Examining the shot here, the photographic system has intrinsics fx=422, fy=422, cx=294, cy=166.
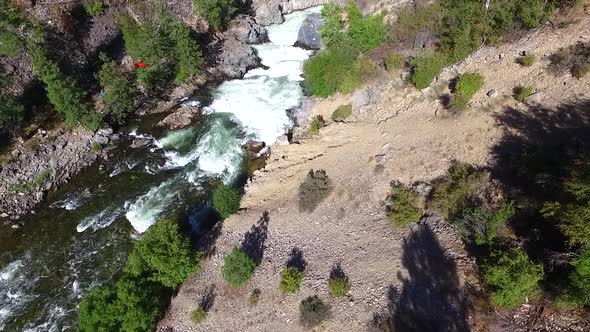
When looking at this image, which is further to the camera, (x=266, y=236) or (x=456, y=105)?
(x=456, y=105)

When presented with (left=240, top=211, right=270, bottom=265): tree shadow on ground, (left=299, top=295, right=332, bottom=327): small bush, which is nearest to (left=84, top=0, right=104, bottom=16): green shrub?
(left=240, top=211, right=270, bottom=265): tree shadow on ground

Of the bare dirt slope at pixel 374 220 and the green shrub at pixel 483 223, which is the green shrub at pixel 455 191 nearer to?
the bare dirt slope at pixel 374 220

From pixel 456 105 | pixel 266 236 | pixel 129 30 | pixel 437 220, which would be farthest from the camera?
pixel 129 30

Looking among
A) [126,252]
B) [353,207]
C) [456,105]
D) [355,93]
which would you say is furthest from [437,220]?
[126,252]

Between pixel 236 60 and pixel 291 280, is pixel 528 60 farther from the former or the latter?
pixel 236 60

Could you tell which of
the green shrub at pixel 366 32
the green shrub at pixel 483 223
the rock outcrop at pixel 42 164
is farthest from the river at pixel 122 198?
the green shrub at pixel 483 223

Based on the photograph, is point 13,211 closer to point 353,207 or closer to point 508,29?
point 353,207
